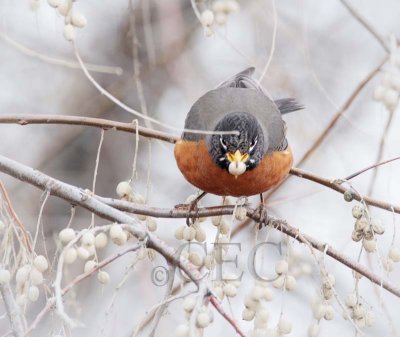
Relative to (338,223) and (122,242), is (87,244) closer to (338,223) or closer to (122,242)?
(122,242)

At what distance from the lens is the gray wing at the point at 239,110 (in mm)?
3457

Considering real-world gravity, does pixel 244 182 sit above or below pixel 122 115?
below

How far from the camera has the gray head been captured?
304cm

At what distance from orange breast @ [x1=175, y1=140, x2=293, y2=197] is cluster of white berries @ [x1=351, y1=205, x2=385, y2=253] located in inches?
33.9

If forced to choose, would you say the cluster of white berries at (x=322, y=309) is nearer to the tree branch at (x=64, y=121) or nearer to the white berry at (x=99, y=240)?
the white berry at (x=99, y=240)

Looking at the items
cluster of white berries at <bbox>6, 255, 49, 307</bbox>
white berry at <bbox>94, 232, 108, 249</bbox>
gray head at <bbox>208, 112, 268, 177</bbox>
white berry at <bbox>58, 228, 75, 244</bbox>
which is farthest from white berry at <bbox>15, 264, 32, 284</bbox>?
gray head at <bbox>208, 112, 268, 177</bbox>

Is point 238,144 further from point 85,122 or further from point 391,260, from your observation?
point 391,260

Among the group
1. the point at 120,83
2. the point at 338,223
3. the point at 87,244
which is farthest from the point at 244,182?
the point at 120,83

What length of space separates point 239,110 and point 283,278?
1.38m

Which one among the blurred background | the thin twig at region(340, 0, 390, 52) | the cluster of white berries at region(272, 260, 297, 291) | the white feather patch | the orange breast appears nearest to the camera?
the cluster of white berries at region(272, 260, 297, 291)

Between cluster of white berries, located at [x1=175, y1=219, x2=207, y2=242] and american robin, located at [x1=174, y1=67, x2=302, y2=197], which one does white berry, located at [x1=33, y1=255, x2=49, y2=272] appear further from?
american robin, located at [x1=174, y1=67, x2=302, y2=197]

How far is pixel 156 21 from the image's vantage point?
5.15 metres

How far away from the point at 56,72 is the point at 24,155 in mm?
613

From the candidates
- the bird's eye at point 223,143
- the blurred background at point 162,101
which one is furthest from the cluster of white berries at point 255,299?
the blurred background at point 162,101
